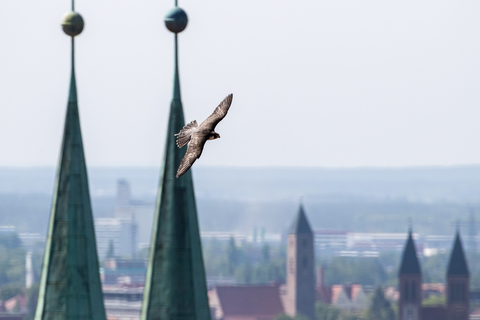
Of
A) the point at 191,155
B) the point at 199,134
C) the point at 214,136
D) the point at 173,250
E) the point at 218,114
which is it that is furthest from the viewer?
the point at 173,250

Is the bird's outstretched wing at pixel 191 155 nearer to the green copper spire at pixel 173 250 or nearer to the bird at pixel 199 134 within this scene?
the bird at pixel 199 134

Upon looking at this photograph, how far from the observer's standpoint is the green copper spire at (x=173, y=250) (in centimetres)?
3494

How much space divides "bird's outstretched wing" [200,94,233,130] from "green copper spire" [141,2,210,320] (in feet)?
44.1

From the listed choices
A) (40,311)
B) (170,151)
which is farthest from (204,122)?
(40,311)

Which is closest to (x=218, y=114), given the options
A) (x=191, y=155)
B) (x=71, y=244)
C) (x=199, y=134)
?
Answer: (x=199, y=134)

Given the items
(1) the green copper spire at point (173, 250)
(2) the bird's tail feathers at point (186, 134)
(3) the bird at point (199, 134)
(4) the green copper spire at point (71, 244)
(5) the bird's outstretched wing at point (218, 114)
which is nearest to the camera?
(3) the bird at point (199, 134)

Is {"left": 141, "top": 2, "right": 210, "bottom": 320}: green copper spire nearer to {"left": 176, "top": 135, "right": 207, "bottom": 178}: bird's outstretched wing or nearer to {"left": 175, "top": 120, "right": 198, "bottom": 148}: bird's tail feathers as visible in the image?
{"left": 175, "top": 120, "right": 198, "bottom": 148}: bird's tail feathers

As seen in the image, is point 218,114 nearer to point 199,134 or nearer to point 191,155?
point 199,134

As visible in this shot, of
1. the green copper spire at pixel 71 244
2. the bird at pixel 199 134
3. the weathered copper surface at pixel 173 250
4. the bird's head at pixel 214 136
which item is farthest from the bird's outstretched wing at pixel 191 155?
the green copper spire at pixel 71 244

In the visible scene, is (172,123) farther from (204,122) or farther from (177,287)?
(204,122)

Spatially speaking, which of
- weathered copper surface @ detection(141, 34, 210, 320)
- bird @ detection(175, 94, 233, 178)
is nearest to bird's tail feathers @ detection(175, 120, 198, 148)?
bird @ detection(175, 94, 233, 178)

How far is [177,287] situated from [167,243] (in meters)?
1.14

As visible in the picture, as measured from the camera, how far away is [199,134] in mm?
20734

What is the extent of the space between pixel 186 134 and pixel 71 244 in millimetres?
14932
